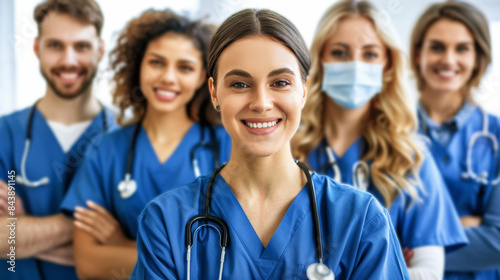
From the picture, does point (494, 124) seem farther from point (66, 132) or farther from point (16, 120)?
point (16, 120)

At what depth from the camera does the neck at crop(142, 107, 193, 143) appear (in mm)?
1766

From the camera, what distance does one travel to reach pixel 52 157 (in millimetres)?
1782

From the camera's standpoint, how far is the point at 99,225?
5.09ft

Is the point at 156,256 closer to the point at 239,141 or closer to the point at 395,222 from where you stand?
the point at 239,141

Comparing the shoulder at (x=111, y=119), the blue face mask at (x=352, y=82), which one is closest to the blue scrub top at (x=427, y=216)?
the blue face mask at (x=352, y=82)

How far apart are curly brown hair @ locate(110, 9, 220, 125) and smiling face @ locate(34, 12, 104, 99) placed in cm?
13

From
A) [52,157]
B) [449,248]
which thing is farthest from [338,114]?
[52,157]

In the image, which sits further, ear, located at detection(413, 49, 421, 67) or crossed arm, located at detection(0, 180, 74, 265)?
ear, located at detection(413, 49, 421, 67)

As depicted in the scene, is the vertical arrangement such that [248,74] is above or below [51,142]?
above

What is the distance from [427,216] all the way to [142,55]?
49.7 inches

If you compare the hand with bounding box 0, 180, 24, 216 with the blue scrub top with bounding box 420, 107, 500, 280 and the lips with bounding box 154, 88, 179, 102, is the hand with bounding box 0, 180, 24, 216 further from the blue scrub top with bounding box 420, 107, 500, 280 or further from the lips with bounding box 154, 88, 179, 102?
the blue scrub top with bounding box 420, 107, 500, 280

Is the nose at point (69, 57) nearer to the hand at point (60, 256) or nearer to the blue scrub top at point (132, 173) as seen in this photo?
the blue scrub top at point (132, 173)

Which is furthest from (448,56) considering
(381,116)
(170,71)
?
(170,71)

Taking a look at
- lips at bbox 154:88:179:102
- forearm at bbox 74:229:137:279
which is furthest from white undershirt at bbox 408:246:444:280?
lips at bbox 154:88:179:102
